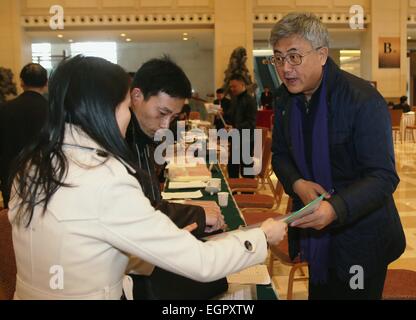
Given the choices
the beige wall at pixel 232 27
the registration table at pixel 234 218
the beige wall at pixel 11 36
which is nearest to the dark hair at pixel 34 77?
the registration table at pixel 234 218

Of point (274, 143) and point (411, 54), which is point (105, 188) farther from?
point (411, 54)

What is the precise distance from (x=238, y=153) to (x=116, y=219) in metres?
5.38

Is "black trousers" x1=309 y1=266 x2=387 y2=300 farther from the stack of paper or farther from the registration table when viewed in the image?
the stack of paper

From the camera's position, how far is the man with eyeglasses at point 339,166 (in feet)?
5.79

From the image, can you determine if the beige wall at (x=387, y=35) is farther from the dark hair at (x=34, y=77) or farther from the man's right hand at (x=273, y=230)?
the man's right hand at (x=273, y=230)

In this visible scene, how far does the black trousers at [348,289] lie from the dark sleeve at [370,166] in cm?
27

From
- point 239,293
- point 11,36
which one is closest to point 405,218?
point 239,293

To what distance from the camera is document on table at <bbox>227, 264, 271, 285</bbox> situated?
1.71 m

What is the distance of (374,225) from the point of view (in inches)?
72.7

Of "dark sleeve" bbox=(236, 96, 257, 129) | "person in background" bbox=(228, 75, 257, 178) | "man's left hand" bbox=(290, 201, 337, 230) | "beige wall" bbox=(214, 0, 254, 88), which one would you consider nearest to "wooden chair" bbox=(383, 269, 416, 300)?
"man's left hand" bbox=(290, 201, 337, 230)

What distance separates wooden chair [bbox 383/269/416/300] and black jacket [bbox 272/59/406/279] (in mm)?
519

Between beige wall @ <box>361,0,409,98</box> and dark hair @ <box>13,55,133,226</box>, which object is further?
beige wall @ <box>361,0,409,98</box>

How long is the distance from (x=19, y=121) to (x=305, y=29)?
107 inches
